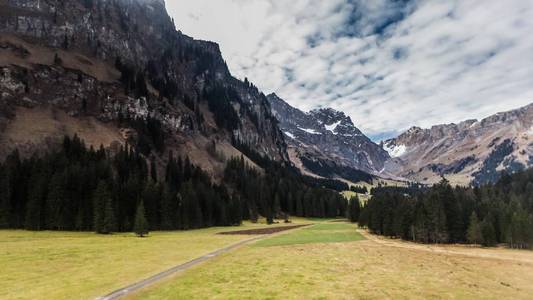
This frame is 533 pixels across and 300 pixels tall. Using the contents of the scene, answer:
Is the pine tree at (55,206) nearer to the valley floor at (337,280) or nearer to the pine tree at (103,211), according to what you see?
the pine tree at (103,211)

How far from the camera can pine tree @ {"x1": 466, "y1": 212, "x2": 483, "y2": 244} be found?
321ft

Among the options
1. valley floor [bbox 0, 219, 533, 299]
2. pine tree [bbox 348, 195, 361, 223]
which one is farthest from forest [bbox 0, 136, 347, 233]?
pine tree [bbox 348, 195, 361, 223]

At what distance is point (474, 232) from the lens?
322ft

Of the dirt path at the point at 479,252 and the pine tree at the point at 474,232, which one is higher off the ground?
the pine tree at the point at 474,232

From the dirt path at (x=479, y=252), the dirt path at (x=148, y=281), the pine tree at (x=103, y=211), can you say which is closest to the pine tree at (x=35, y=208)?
the pine tree at (x=103, y=211)

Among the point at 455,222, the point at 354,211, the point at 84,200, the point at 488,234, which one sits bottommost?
the point at 488,234

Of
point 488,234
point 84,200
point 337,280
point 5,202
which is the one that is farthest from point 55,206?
point 488,234

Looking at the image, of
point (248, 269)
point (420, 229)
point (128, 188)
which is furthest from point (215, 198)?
point (248, 269)

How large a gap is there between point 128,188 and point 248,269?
87080mm

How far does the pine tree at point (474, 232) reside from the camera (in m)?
97.9

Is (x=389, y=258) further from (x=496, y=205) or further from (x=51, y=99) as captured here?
(x=51, y=99)

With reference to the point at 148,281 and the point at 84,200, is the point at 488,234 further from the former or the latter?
the point at 84,200

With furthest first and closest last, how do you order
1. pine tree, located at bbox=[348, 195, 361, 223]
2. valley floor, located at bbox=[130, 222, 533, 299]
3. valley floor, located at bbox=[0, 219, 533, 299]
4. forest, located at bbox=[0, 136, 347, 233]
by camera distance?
pine tree, located at bbox=[348, 195, 361, 223]
forest, located at bbox=[0, 136, 347, 233]
valley floor, located at bbox=[0, 219, 533, 299]
valley floor, located at bbox=[130, 222, 533, 299]

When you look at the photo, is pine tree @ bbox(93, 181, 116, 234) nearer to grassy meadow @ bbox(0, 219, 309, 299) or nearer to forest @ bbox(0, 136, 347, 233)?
forest @ bbox(0, 136, 347, 233)
